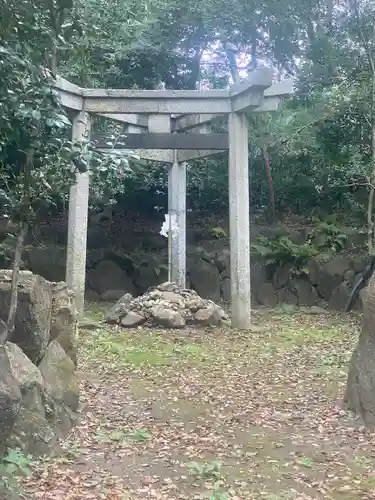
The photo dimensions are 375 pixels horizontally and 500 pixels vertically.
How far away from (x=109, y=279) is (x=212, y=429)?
8732 mm

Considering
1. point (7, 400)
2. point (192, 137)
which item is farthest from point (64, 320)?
point (192, 137)

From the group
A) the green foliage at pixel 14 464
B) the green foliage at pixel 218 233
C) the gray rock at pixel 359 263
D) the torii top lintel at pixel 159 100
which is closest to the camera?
the green foliage at pixel 14 464

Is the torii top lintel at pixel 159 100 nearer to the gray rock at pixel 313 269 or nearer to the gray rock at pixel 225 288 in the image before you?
the gray rock at pixel 313 269

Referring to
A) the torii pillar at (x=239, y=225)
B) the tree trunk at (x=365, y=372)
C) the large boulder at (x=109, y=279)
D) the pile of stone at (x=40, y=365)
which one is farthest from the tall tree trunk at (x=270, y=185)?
the pile of stone at (x=40, y=365)

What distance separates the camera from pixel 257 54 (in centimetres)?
1360

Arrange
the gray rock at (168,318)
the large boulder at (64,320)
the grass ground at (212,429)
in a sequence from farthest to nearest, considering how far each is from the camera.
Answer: the gray rock at (168,318), the large boulder at (64,320), the grass ground at (212,429)

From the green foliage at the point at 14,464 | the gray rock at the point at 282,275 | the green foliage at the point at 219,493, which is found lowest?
the green foliage at the point at 219,493

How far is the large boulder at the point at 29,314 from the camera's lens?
4480mm

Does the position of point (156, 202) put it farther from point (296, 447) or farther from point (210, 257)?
point (296, 447)

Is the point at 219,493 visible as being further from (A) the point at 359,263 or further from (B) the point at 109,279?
(B) the point at 109,279

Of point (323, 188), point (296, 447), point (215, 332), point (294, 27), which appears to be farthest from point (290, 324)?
point (294, 27)

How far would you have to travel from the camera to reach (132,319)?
9.41 meters

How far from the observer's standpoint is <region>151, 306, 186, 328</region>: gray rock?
Result: 928cm

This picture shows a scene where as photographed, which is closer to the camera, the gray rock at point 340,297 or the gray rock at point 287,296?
the gray rock at point 340,297
